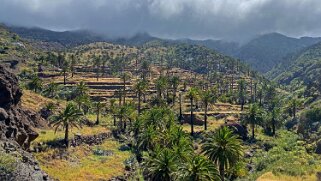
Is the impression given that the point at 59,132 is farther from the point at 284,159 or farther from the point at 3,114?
the point at 284,159

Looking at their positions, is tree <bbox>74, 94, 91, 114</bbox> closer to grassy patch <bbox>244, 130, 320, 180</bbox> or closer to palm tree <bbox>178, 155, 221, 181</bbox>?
grassy patch <bbox>244, 130, 320, 180</bbox>

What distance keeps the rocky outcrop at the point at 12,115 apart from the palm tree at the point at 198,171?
92.3 ft

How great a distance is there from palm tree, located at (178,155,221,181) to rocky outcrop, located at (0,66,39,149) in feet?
92.3

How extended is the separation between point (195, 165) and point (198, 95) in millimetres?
71654

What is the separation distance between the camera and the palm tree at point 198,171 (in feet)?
170

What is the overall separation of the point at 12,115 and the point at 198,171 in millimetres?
35033

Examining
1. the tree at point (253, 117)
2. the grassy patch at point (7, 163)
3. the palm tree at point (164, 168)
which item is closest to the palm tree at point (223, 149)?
the palm tree at point (164, 168)

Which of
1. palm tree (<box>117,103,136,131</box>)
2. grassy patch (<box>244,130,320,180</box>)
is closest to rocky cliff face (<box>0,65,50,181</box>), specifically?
grassy patch (<box>244,130,320,180</box>)

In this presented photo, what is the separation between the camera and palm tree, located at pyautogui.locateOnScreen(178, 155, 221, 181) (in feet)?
170

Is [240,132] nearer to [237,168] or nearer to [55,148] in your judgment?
[237,168]

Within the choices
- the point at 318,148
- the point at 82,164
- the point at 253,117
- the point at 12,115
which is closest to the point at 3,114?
the point at 12,115

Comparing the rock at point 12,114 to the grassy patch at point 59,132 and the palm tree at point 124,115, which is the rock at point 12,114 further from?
the palm tree at point 124,115

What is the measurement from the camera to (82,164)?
77.4 metres

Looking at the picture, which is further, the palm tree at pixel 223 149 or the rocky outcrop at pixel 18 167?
the palm tree at pixel 223 149
